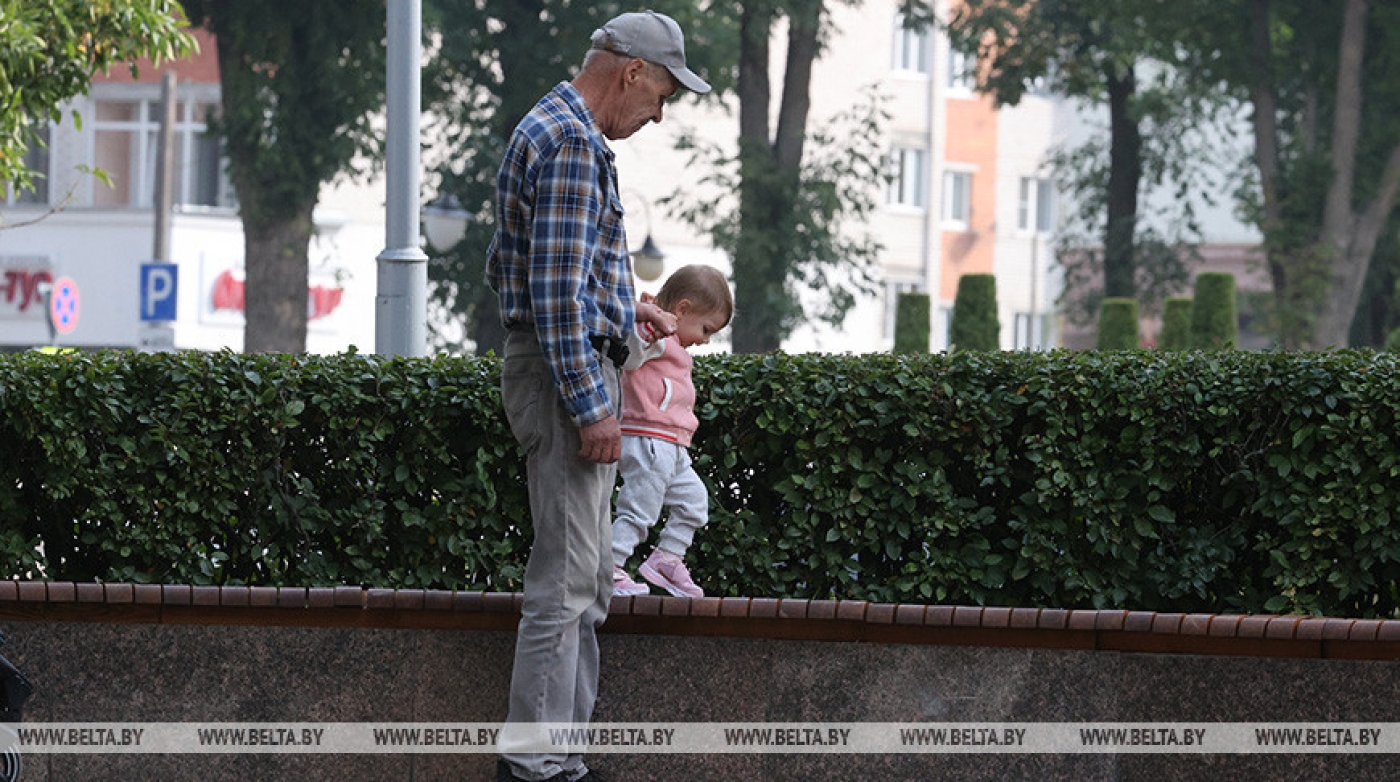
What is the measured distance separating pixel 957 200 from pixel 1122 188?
17.6 m

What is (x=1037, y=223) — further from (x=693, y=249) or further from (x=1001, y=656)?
(x=1001, y=656)

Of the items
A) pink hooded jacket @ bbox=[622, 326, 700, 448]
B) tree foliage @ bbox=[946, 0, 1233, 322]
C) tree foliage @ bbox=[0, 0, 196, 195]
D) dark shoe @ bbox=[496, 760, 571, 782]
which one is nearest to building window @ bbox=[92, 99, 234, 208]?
tree foliage @ bbox=[946, 0, 1233, 322]

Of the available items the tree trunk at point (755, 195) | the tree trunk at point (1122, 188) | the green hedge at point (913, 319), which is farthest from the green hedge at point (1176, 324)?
the tree trunk at point (1122, 188)

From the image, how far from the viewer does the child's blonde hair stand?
6.94m

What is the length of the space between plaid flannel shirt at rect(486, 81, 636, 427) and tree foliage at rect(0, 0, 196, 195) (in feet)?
25.6

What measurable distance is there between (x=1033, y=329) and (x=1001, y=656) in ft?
176

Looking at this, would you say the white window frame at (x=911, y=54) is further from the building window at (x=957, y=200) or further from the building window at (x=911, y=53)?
the building window at (x=957, y=200)

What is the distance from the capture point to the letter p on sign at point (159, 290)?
89.1 feet

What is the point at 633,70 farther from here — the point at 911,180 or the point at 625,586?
the point at 911,180

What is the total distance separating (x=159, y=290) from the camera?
27250 millimetres

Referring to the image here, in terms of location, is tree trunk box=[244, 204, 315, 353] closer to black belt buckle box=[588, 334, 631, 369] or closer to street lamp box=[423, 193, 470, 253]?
street lamp box=[423, 193, 470, 253]

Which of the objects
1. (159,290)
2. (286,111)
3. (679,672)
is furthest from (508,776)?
(286,111)

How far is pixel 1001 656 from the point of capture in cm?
654

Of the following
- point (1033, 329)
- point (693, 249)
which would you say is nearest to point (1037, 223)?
point (1033, 329)
